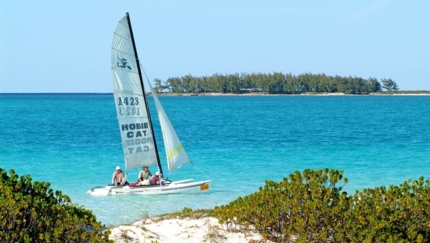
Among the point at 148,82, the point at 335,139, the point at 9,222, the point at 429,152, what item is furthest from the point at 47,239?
the point at 335,139

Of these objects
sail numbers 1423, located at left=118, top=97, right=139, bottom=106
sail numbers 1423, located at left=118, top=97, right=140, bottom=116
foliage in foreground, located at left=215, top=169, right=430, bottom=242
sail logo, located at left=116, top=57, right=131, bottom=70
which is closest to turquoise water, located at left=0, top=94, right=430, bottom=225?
sail numbers 1423, located at left=118, top=97, right=140, bottom=116

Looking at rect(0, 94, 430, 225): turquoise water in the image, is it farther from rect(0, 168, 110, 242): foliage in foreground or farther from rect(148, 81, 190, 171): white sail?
rect(0, 168, 110, 242): foliage in foreground

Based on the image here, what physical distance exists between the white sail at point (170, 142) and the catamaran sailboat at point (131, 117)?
0.67 m

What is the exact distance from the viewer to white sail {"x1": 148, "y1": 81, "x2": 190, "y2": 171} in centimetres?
2162

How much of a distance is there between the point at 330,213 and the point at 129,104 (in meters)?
13.2

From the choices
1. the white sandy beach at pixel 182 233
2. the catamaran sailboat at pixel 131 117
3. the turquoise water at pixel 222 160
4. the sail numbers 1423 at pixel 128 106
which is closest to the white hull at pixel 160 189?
the catamaran sailboat at pixel 131 117

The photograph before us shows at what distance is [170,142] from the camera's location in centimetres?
2175

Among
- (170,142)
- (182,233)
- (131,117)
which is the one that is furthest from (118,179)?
(182,233)

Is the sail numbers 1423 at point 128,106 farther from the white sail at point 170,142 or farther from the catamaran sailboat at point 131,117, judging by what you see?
the white sail at point 170,142

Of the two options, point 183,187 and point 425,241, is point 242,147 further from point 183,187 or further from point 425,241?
point 425,241

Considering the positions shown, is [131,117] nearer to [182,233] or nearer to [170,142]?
[170,142]

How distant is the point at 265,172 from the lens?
83.6ft

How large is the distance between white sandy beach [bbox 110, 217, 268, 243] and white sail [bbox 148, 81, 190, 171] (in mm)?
11767

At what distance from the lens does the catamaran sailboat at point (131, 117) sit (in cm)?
1967
